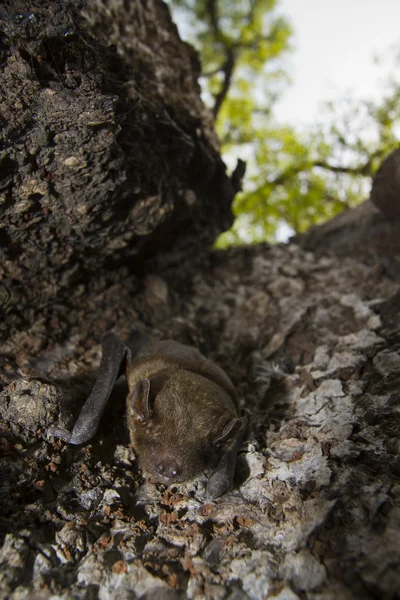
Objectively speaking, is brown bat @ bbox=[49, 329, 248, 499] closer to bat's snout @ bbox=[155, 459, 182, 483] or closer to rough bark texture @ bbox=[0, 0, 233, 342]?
bat's snout @ bbox=[155, 459, 182, 483]

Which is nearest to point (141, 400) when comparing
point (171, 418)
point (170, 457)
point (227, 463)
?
point (171, 418)

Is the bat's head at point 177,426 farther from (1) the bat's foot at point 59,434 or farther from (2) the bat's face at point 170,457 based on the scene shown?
(1) the bat's foot at point 59,434

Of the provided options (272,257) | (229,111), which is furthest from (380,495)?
(229,111)

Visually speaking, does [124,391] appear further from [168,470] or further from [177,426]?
[168,470]

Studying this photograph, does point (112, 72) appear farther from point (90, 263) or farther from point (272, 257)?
point (272, 257)

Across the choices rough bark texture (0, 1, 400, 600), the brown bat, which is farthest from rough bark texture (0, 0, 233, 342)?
the brown bat

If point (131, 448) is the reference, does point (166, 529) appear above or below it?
below

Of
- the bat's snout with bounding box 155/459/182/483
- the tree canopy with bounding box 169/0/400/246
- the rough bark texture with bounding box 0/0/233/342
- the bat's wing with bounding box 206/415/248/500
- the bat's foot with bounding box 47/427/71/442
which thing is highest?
the tree canopy with bounding box 169/0/400/246
